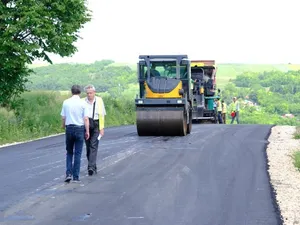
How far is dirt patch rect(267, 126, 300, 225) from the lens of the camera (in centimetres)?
948

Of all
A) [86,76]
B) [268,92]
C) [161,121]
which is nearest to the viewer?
[161,121]

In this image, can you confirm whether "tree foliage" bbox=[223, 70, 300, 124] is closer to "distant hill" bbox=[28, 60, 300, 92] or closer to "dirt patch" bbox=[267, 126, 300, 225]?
"distant hill" bbox=[28, 60, 300, 92]

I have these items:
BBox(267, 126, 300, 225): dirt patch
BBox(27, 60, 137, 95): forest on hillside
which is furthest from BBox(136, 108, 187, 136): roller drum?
BBox(27, 60, 137, 95): forest on hillside

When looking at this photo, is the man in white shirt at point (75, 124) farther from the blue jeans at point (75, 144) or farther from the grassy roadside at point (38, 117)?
the grassy roadside at point (38, 117)

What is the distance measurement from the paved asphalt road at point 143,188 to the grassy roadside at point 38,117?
3859 mm

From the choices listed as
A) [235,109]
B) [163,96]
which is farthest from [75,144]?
[235,109]

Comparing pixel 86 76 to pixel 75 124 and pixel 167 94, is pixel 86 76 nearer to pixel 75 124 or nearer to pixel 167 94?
pixel 167 94

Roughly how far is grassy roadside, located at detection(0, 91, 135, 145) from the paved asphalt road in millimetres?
3859

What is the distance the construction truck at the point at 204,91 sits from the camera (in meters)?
36.3

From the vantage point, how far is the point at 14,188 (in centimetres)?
1145

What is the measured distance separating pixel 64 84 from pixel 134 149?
62933 mm

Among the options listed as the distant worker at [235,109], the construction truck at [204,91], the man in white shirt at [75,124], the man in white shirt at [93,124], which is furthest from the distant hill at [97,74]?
the man in white shirt at [75,124]

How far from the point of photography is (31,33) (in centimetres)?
2597

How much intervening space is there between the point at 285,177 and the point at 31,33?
1560 cm
